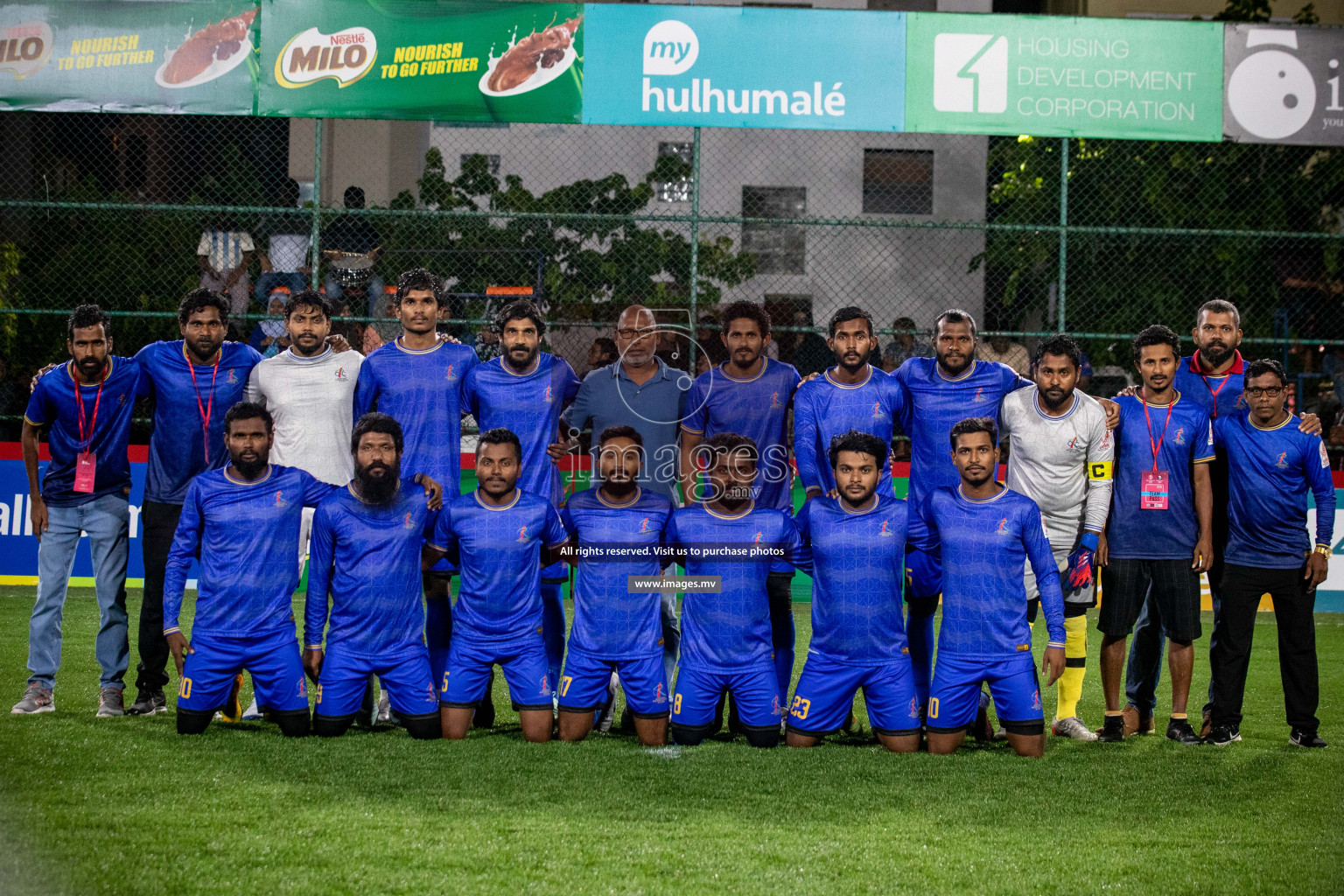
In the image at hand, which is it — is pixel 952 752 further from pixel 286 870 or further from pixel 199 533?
pixel 199 533

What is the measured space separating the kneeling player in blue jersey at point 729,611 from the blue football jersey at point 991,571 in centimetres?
82

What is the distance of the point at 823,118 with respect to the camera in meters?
10.3

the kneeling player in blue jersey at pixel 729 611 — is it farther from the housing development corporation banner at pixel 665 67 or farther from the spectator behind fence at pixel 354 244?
the spectator behind fence at pixel 354 244

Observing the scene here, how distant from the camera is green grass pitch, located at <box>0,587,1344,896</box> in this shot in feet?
13.1

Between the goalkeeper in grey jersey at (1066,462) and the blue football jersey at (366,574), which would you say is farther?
the goalkeeper in grey jersey at (1066,462)

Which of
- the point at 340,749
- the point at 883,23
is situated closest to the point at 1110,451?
the point at 340,749

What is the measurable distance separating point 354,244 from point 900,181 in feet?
53.4

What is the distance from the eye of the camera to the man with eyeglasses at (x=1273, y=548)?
636 centimetres

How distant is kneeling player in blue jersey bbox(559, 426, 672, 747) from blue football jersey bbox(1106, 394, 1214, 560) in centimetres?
238

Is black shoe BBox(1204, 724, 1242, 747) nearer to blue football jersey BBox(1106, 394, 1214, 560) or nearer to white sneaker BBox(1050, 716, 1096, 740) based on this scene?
white sneaker BBox(1050, 716, 1096, 740)

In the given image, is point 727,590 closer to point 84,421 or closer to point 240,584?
point 240,584

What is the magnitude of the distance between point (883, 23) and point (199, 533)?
7014 mm

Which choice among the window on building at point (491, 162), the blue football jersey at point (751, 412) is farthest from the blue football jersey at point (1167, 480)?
the window on building at point (491, 162)

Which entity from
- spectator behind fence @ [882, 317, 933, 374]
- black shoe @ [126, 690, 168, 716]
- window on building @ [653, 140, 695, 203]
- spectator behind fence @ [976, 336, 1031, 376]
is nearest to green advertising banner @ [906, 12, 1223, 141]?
spectator behind fence @ [882, 317, 933, 374]
